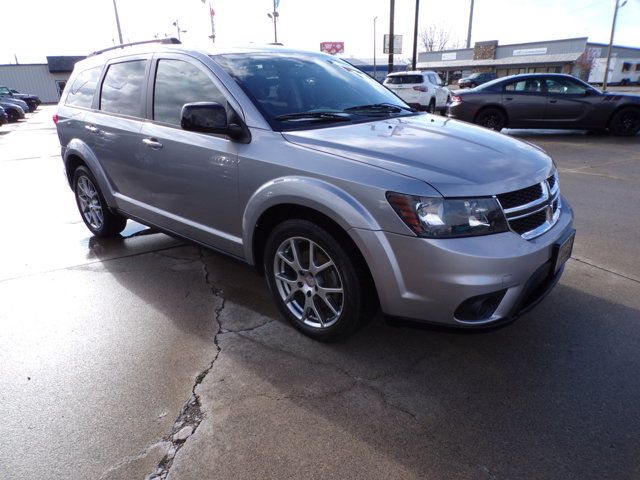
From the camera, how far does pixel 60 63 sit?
49844mm

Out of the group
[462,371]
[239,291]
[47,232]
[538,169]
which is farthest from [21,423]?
[47,232]

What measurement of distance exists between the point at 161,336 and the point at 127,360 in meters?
0.30

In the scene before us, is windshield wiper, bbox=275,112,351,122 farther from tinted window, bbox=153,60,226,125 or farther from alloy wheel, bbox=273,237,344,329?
alloy wheel, bbox=273,237,344,329

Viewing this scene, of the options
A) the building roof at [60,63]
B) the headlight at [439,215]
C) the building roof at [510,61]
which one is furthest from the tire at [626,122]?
the building roof at [60,63]

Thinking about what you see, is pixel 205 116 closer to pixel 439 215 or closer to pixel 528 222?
pixel 439 215

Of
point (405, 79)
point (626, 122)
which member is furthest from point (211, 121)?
point (405, 79)

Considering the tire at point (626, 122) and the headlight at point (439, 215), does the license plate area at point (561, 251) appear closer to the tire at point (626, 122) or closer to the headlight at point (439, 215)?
the headlight at point (439, 215)

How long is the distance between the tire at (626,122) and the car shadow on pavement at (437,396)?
32.1 feet

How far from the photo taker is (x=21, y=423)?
2.32 metres

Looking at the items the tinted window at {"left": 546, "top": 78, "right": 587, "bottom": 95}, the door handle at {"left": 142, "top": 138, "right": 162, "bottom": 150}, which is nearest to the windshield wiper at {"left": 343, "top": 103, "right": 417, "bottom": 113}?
the door handle at {"left": 142, "top": 138, "right": 162, "bottom": 150}

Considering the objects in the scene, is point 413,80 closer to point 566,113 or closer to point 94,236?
point 566,113

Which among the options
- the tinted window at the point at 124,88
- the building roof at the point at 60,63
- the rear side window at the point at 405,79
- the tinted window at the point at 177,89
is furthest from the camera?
the building roof at the point at 60,63

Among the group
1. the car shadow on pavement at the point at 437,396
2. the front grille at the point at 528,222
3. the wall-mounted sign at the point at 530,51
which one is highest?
the wall-mounted sign at the point at 530,51

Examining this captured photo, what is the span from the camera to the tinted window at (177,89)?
317cm
